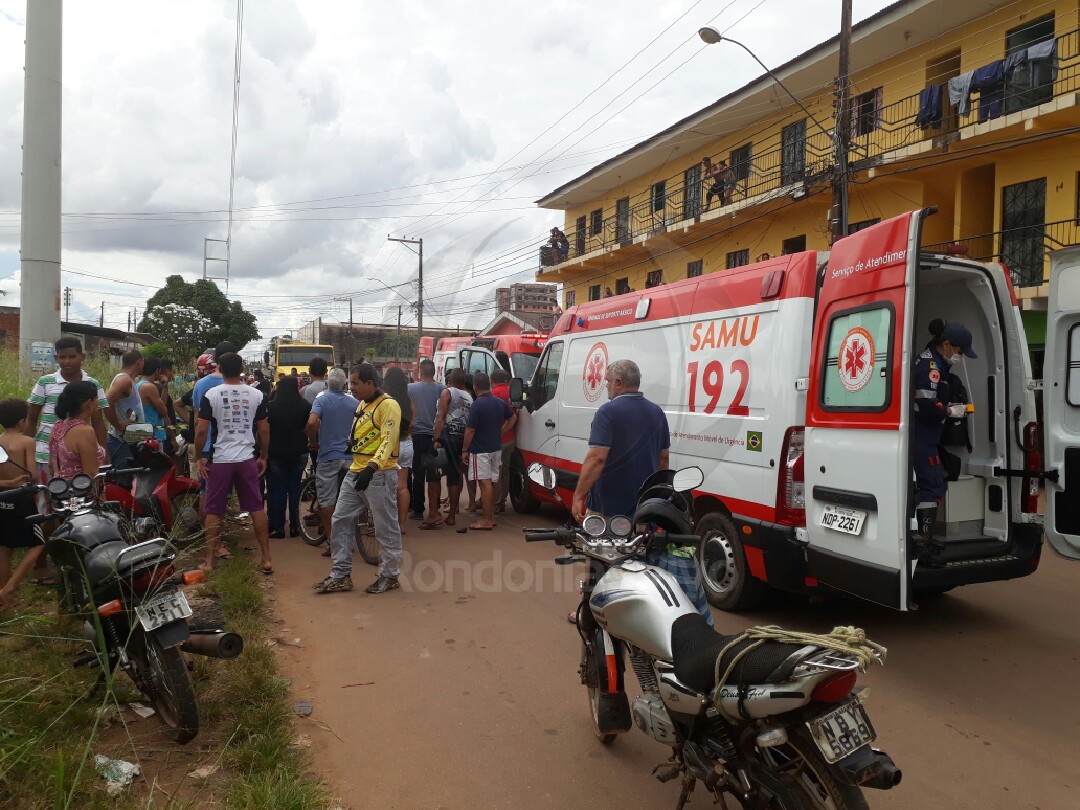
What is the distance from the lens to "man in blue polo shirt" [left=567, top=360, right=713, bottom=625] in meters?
4.25

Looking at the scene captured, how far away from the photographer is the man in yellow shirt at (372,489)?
19.1 feet

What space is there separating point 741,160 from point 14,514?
18.4 meters

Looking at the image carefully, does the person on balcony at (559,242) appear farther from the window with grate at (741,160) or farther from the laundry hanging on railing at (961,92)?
the laundry hanging on railing at (961,92)

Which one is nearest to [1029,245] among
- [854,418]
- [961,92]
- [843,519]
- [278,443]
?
[961,92]

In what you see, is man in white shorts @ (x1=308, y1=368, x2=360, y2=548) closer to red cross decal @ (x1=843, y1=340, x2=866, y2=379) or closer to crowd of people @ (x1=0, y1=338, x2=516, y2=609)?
crowd of people @ (x1=0, y1=338, x2=516, y2=609)

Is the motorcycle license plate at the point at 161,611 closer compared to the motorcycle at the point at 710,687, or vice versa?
the motorcycle at the point at 710,687

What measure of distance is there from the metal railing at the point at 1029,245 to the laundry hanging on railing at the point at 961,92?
7.93 feet

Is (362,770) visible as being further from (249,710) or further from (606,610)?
(606,610)

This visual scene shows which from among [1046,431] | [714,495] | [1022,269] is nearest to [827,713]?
[714,495]

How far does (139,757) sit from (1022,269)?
15601mm

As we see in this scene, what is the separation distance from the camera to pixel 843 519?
14.4 feet

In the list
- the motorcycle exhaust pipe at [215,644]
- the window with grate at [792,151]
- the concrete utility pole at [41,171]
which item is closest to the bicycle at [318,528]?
the motorcycle exhaust pipe at [215,644]

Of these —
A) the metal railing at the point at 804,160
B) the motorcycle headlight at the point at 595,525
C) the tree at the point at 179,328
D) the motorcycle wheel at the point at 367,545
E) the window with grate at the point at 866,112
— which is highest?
the window with grate at the point at 866,112

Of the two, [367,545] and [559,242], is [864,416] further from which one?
[559,242]
